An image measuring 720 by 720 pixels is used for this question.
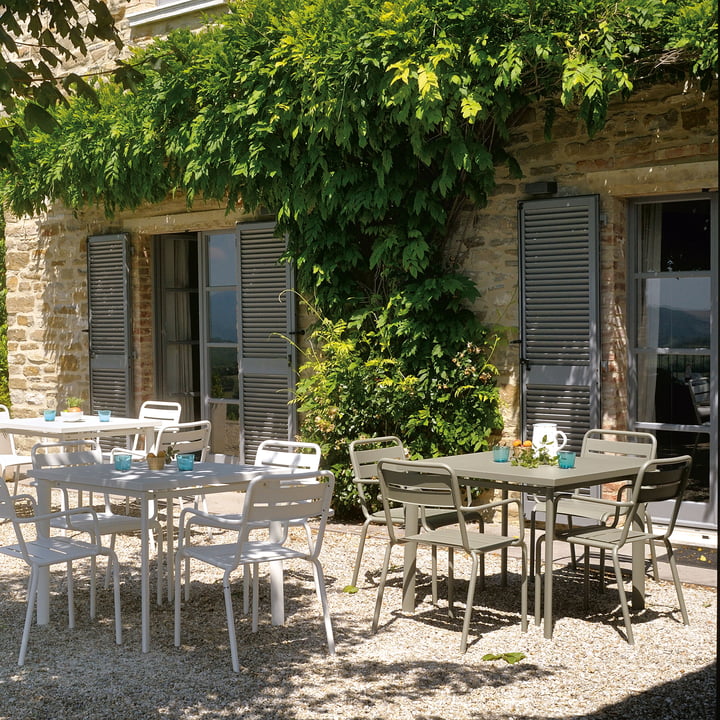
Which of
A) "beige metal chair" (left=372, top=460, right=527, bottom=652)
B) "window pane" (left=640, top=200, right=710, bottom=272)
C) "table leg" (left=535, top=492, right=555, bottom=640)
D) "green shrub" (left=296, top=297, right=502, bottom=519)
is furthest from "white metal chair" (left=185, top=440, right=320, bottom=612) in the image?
"window pane" (left=640, top=200, right=710, bottom=272)

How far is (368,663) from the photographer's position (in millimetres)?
4574

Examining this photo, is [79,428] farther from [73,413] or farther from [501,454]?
[501,454]

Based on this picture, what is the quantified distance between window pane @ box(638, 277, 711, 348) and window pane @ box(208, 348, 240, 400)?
12.5 feet

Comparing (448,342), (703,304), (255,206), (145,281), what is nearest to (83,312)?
(145,281)

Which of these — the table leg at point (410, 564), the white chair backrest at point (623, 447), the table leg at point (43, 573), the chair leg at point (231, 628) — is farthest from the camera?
the white chair backrest at point (623, 447)

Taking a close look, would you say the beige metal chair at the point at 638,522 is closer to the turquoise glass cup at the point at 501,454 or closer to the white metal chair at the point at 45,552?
the turquoise glass cup at the point at 501,454

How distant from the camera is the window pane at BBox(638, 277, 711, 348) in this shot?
6.86m

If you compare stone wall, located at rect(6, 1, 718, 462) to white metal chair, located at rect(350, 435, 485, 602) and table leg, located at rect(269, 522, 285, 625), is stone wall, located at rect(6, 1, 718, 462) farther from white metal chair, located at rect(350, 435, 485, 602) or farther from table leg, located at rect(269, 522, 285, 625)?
table leg, located at rect(269, 522, 285, 625)

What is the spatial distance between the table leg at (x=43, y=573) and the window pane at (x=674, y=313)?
13.1 ft

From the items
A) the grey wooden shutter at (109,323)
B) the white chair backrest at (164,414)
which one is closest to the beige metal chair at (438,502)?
the white chair backrest at (164,414)

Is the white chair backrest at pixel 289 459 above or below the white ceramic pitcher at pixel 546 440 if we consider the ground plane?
below

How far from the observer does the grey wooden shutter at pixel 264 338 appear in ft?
28.5

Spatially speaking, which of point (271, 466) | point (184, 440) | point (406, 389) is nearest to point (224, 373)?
point (184, 440)

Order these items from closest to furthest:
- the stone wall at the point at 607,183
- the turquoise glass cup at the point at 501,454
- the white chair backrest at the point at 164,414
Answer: the turquoise glass cup at the point at 501,454
the stone wall at the point at 607,183
the white chair backrest at the point at 164,414
